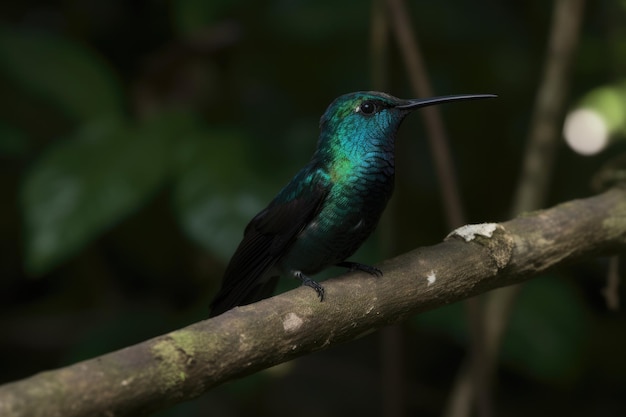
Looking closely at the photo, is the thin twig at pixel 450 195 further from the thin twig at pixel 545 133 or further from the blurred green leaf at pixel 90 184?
the blurred green leaf at pixel 90 184

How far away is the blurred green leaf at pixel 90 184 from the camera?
3.03 metres

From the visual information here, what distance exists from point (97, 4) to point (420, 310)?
318 centimetres

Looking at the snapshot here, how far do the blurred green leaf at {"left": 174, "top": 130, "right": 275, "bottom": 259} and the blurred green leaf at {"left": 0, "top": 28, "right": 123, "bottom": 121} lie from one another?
0.65m

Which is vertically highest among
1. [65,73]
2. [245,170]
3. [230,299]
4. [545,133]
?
[65,73]

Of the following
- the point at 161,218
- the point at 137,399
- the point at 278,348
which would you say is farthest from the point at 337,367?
the point at 137,399

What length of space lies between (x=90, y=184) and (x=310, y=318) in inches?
64.1

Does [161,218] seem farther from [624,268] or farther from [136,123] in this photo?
[624,268]

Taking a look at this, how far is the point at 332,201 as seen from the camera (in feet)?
7.87

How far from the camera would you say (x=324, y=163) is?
2.45m

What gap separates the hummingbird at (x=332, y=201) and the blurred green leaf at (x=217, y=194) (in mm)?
451

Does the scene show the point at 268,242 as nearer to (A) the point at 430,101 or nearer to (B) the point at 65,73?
(A) the point at 430,101

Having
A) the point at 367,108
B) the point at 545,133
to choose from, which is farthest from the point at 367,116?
the point at 545,133

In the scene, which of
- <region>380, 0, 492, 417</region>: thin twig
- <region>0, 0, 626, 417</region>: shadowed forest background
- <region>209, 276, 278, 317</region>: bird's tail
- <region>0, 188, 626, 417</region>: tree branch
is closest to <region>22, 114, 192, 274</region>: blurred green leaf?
<region>0, 0, 626, 417</region>: shadowed forest background

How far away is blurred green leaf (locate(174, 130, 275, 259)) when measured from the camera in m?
2.99
